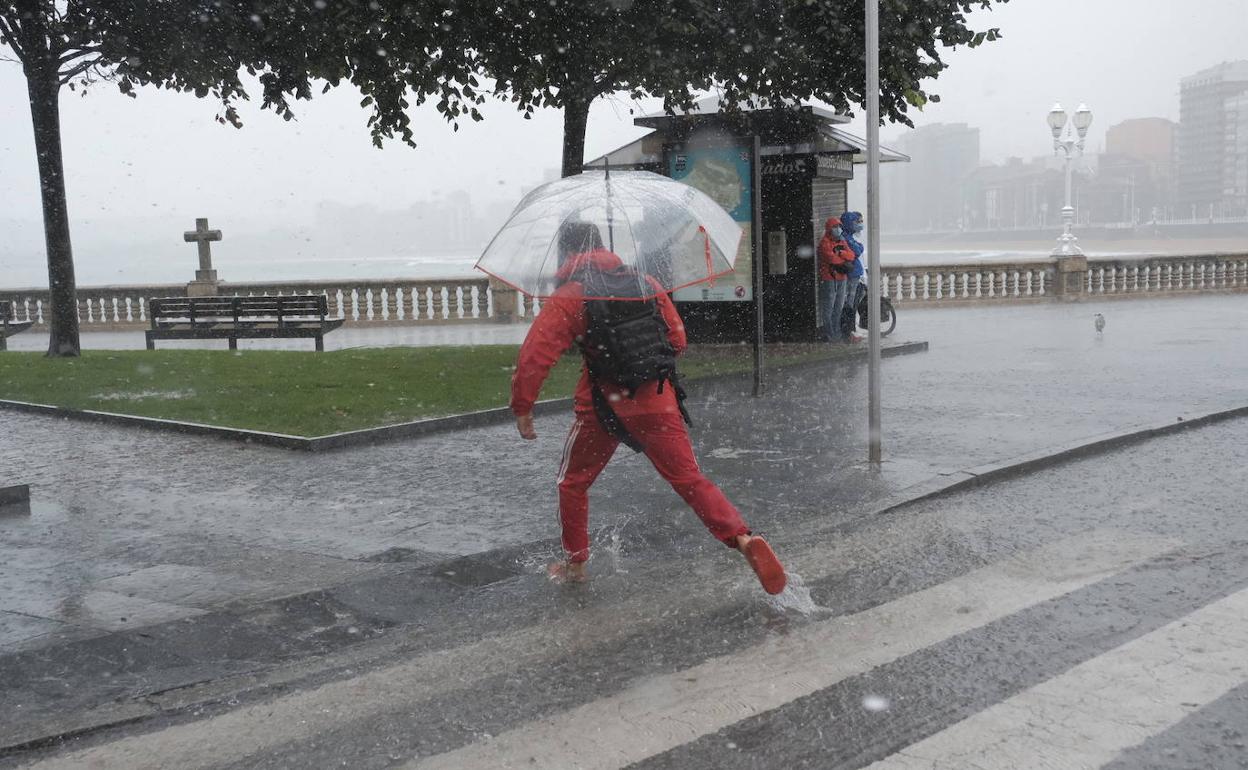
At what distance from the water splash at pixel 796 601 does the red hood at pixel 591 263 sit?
1.71 meters

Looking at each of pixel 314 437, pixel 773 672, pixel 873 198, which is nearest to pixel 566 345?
pixel 773 672

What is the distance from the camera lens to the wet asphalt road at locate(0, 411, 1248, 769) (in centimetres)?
422

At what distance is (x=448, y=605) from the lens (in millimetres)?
6176

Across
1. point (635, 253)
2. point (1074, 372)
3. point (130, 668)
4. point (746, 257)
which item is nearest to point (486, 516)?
point (635, 253)

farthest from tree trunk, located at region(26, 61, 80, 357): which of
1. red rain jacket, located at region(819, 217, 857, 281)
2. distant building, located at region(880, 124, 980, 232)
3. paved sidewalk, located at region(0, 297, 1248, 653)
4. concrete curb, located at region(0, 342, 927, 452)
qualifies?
distant building, located at region(880, 124, 980, 232)

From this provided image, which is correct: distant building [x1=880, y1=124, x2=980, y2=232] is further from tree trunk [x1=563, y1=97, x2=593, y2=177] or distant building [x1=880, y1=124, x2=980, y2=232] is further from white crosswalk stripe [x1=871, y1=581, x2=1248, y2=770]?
white crosswalk stripe [x1=871, y1=581, x2=1248, y2=770]

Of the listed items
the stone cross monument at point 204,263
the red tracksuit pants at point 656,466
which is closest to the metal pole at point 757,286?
the red tracksuit pants at point 656,466

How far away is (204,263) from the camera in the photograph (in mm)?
29078

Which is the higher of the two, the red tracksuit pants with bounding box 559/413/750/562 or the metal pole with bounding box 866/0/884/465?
the metal pole with bounding box 866/0/884/465

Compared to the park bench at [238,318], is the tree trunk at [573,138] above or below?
above

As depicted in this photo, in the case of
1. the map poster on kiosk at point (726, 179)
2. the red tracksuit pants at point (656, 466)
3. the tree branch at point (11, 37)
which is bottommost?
the red tracksuit pants at point (656, 466)

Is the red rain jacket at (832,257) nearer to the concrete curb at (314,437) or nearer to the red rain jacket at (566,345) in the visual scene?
the concrete curb at (314,437)

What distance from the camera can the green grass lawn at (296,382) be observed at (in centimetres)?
1221

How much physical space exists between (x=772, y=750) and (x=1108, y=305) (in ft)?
92.6
